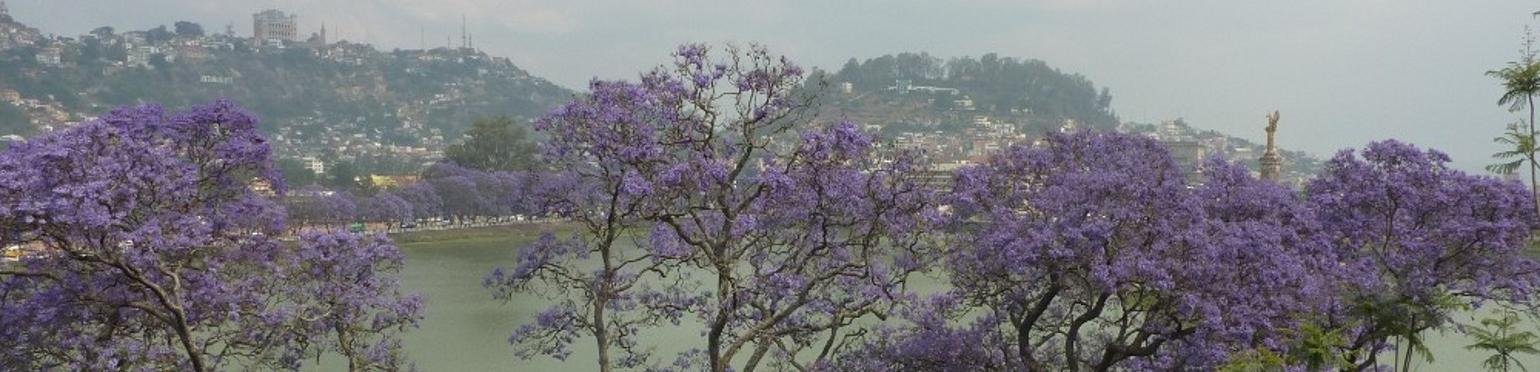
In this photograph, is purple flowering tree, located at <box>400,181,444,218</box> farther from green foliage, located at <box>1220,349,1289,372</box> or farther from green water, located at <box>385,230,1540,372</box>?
green foliage, located at <box>1220,349,1289,372</box>

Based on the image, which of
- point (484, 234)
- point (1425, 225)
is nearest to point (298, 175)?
point (484, 234)

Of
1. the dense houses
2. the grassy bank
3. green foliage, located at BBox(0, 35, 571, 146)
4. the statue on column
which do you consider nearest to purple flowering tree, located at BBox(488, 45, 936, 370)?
the statue on column

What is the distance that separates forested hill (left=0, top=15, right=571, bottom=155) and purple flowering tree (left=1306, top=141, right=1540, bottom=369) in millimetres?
101696

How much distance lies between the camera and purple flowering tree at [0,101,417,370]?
27.0 feet

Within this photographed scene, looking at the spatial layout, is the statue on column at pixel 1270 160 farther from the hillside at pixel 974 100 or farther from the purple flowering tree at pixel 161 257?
the hillside at pixel 974 100

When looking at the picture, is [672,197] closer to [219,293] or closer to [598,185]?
[598,185]

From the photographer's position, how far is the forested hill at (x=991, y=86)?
14638 centimetres

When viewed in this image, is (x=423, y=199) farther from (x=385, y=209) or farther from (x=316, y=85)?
(x=316, y=85)

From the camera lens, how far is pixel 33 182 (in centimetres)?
801

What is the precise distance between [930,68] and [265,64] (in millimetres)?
80041

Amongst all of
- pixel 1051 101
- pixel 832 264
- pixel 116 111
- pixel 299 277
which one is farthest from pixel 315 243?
pixel 1051 101

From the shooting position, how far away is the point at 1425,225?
37.1ft

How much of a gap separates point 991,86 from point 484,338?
459 feet

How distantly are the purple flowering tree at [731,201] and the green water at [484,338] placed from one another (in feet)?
9.89
